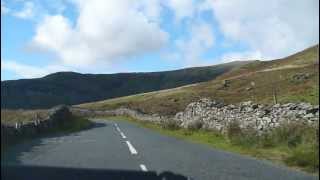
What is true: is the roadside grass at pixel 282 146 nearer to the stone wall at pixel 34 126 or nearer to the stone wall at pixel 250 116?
the stone wall at pixel 250 116

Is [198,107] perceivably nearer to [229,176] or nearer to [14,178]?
[229,176]

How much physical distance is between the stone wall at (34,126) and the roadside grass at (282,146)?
8134 millimetres

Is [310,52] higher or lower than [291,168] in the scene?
higher

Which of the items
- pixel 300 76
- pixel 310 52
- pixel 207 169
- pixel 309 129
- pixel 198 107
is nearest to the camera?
pixel 207 169

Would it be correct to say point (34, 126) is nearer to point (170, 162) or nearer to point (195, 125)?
point (195, 125)

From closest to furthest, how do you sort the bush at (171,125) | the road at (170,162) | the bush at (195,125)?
the road at (170,162) < the bush at (195,125) < the bush at (171,125)

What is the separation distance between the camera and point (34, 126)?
3391 cm

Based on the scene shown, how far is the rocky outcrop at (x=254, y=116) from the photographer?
80.3ft

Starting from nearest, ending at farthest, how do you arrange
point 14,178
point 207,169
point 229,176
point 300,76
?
1. point 14,178
2. point 229,176
3. point 207,169
4. point 300,76

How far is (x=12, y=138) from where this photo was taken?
25.8m

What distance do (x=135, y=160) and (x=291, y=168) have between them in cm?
459

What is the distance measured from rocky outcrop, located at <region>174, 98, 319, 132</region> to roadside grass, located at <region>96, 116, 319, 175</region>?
2.65 feet

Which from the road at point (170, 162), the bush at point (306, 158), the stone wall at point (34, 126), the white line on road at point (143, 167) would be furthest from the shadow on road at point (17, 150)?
the bush at point (306, 158)

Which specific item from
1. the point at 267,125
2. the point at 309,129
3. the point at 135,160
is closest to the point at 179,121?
the point at 267,125
